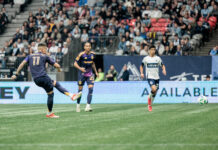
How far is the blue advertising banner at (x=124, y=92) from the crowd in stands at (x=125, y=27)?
321 centimetres

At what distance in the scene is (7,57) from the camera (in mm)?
27531

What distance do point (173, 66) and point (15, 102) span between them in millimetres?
8856

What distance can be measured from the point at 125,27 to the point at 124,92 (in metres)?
5.68

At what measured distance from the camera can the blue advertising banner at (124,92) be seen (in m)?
22.8

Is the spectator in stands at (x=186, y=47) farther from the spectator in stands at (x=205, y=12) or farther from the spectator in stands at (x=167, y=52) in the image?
the spectator in stands at (x=205, y=12)

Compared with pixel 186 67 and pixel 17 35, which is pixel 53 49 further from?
pixel 186 67

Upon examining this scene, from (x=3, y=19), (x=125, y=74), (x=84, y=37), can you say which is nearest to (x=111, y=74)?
(x=125, y=74)

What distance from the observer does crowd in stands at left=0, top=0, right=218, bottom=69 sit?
26422 millimetres

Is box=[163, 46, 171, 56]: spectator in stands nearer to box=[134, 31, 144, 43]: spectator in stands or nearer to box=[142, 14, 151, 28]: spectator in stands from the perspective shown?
box=[134, 31, 144, 43]: spectator in stands

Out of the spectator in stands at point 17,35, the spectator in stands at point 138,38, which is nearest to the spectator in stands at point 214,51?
the spectator in stands at point 138,38

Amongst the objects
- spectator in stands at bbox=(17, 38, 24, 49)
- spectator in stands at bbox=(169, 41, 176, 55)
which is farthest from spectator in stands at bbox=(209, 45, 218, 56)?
spectator in stands at bbox=(17, 38, 24, 49)

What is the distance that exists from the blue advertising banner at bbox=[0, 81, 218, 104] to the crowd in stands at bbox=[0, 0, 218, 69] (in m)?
3.21

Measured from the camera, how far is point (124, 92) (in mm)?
23578

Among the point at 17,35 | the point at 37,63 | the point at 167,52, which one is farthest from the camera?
the point at 17,35
